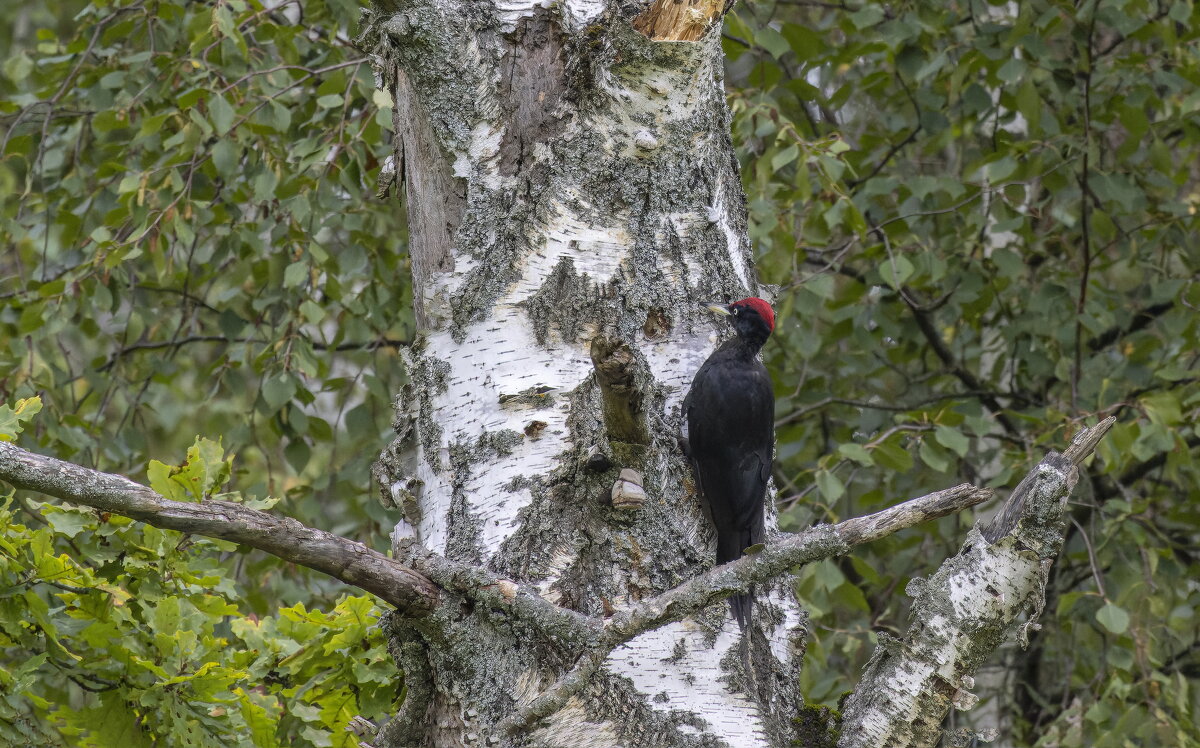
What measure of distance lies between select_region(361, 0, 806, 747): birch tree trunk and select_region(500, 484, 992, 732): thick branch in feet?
0.50

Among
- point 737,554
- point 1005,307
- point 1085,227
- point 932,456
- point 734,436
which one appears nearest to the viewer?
point 737,554

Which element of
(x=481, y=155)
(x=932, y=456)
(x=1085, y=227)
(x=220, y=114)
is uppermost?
(x=220, y=114)

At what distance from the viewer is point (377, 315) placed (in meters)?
3.73

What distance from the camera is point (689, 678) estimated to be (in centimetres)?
176

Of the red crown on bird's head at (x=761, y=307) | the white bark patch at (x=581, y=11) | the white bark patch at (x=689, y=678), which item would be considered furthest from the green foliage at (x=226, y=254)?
the white bark patch at (x=581, y=11)

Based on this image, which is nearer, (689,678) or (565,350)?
(689,678)

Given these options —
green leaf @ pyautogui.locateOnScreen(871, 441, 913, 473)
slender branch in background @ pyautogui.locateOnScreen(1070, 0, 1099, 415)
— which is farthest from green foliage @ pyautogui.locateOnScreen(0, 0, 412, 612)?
slender branch in background @ pyautogui.locateOnScreen(1070, 0, 1099, 415)

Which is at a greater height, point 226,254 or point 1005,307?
point 226,254

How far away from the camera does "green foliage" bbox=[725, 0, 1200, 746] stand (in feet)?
11.3

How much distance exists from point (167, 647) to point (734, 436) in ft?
3.48

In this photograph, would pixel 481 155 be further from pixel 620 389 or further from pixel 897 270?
pixel 897 270

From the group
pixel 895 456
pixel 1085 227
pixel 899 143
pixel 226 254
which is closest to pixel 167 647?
pixel 895 456

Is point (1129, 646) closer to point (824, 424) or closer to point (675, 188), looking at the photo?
point (824, 424)

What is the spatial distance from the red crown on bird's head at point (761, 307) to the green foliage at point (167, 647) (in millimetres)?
910
